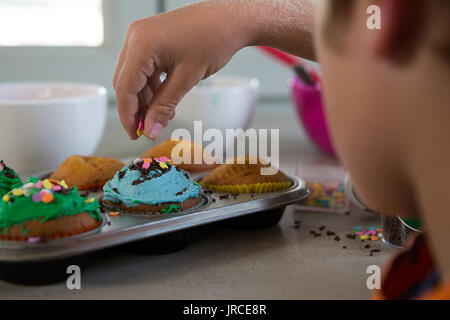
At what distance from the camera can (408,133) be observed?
42 cm

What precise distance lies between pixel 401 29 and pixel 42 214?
48 cm

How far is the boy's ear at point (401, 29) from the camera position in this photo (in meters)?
0.39

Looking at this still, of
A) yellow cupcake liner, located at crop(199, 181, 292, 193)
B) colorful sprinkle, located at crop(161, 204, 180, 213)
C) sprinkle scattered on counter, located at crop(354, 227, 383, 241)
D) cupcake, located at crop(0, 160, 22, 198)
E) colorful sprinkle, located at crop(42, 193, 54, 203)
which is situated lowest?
sprinkle scattered on counter, located at crop(354, 227, 383, 241)

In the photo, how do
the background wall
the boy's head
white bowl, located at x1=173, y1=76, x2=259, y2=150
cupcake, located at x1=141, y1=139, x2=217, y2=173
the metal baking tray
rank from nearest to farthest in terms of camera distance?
the boy's head < the metal baking tray < cupcake, located at x1=141, y1=139, x2=217, y2=173 < white bowl, located at x1=173, y1=76, x2=259, y2=150 < the background wall

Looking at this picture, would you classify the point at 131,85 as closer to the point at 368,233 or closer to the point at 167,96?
the point at 167,96

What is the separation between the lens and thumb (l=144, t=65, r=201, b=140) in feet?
2.49

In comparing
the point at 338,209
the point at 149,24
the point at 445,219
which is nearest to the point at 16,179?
the point at 149,24

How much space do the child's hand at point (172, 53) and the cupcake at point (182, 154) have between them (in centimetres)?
22

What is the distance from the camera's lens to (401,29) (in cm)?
39

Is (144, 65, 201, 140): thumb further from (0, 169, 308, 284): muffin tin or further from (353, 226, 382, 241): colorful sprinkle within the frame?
(353, 226, 382, 241): colorful sprinkle

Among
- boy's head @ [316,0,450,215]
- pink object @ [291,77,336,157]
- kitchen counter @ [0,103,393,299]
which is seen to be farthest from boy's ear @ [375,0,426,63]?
pink object @ [291,77,336,157]

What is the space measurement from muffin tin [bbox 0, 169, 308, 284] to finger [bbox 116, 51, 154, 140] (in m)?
0.14
